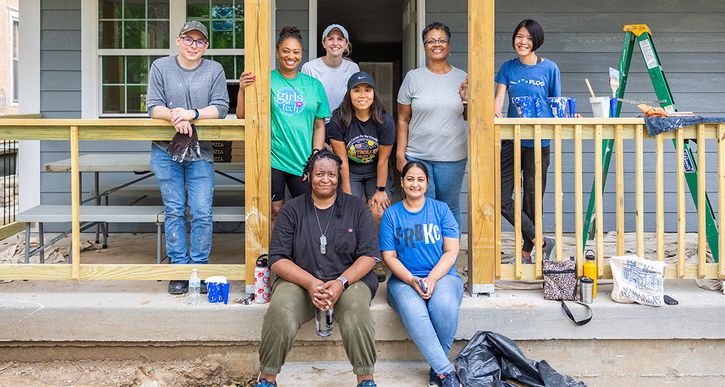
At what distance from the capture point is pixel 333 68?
177 inches

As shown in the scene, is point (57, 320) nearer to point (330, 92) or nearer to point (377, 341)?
point (377, 341)

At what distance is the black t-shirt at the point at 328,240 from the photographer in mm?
3498

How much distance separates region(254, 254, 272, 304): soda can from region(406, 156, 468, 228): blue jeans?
1047mm

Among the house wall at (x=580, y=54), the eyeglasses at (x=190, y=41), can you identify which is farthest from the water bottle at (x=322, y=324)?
the house wall at (x=580, y=54)

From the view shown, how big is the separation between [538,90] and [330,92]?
128 centimetres

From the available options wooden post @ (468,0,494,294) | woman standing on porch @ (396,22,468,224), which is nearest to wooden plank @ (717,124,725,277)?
wooden post @ (468,0,494,294)

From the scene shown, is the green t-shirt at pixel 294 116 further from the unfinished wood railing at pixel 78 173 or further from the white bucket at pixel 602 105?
the white bucket at pixel 602 105

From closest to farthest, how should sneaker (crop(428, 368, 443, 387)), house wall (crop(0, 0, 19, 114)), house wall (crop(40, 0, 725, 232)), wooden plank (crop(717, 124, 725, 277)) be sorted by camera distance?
sneaker (crop(428, 368, 443, 387)), wooden plank (crop(717, 124, 725, 277)), house wall (crop(40, 0, 725, 232)), house wall (crop(0, 0, 19, 114))

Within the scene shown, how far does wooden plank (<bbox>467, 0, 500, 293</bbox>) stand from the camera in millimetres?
3729

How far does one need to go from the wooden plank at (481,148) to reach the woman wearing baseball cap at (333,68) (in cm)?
97

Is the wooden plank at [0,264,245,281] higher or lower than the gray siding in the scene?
lower

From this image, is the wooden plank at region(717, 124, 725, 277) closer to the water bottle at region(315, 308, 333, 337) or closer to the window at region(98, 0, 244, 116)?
the water bottle at region(315, 308, 333, 337)

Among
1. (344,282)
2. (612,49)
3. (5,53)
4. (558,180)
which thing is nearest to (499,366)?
(344,282)

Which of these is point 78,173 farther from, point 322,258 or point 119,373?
point 322,258
